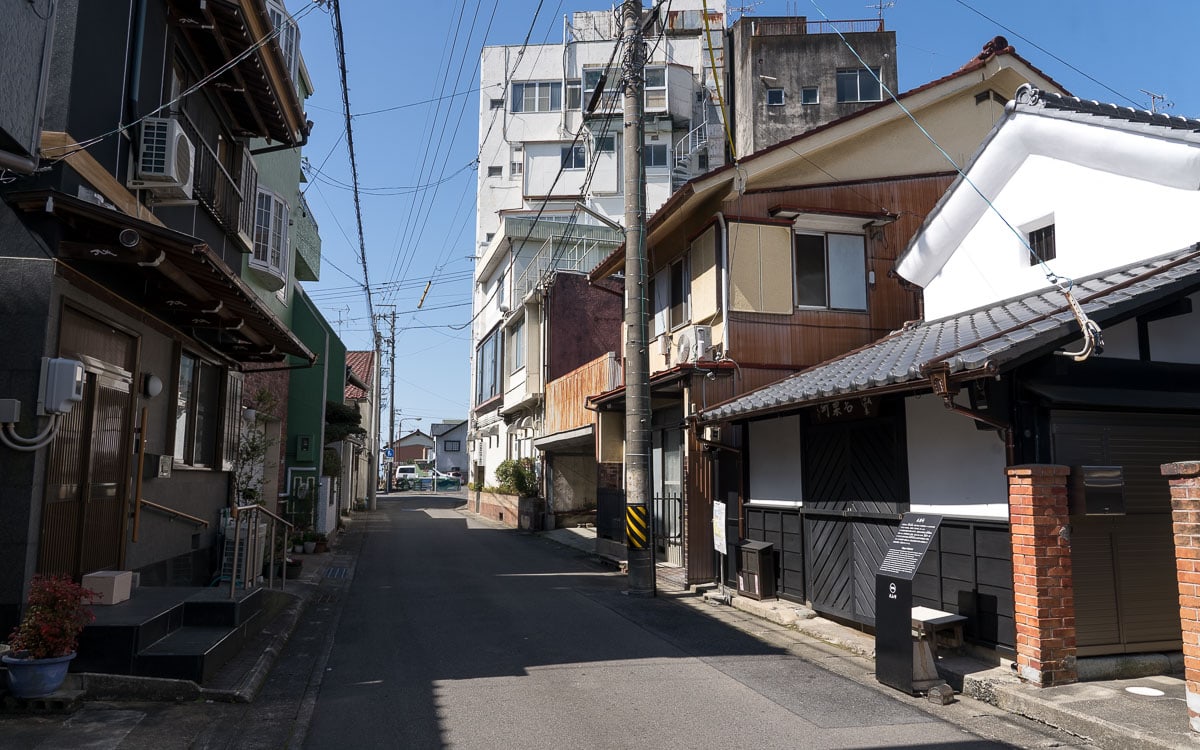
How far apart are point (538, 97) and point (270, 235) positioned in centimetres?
3675

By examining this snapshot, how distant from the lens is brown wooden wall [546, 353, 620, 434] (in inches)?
768

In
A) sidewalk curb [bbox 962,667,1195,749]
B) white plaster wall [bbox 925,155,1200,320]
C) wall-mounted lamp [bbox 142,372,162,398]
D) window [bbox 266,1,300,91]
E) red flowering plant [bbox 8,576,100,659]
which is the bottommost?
sidewalk curb [bbox 962,667,1195,749]

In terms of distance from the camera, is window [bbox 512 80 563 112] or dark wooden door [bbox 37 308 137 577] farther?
window [bbox 512 80 563 112]

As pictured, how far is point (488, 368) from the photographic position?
36.7 m

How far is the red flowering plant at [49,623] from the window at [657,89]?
135ft

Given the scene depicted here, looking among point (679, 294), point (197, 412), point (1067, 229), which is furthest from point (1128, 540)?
point (197, 412)

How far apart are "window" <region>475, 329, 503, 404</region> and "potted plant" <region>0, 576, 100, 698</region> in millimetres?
27603

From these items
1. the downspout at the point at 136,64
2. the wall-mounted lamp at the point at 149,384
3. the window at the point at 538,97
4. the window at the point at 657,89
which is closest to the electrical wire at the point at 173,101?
the downspout at the point at 136,64

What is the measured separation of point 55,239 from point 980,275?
1065 centimetres

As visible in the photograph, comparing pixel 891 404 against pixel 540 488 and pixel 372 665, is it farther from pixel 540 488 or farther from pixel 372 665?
pixel 540 488

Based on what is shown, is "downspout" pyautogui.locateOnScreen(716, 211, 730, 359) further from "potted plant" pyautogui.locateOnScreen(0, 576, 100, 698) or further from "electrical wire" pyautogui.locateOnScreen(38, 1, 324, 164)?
"potted plant" pyautogui.locateOnScreen(0, 576, 100, 698)

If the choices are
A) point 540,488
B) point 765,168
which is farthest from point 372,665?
point 540,488

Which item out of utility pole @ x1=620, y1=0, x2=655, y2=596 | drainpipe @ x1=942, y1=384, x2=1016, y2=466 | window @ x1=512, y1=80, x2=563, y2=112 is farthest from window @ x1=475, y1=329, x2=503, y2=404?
drainpipe @ x1=942, y1=384, x2=1016, y2=466

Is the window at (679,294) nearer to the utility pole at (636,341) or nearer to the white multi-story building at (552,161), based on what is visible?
the utility pole at (636,341)
